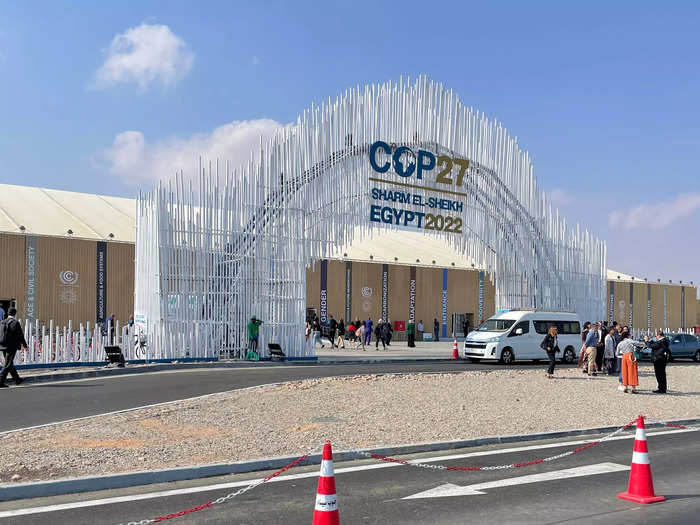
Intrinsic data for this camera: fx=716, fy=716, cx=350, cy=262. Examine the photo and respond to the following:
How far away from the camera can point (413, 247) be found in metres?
52.8

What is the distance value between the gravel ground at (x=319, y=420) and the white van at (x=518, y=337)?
742 centimetres

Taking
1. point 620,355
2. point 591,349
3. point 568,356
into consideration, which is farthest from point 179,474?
point 568,356

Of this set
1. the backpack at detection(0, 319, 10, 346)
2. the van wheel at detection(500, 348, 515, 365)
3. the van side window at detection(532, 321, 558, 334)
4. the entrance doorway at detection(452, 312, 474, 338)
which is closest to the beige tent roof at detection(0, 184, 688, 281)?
the entrance doorway at detection(452, 312, 474, 338)

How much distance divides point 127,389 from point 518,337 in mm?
15682

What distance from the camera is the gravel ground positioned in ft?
28.7

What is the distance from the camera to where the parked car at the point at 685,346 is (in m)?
32.0

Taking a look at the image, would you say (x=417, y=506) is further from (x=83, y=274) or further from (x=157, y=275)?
(x=83, y=274)

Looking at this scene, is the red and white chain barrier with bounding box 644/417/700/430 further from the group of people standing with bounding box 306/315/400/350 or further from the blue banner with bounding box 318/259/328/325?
the blue banner with bounding box 318/259/328/325

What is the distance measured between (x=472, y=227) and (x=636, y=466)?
23.9m

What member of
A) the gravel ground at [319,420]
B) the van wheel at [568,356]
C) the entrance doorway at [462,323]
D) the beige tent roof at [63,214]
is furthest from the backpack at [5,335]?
the entrance doorway at [462,323]

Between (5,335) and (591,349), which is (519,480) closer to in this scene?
(5,335)

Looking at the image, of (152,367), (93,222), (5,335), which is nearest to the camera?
(5,335)

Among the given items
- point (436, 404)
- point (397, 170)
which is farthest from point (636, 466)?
point (397, 170)

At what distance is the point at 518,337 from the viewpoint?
87.6ft
